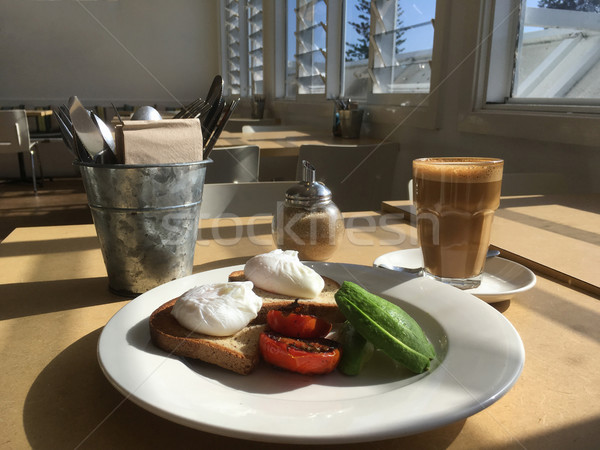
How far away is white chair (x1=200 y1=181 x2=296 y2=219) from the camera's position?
4.29 feet

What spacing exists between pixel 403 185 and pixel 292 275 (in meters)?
2.38

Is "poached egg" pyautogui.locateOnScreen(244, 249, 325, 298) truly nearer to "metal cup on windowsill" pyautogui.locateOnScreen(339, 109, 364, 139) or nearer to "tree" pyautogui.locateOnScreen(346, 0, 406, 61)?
"metal cup on windowsill" pyautogui.locateOnScreen(339, 109, 364, 139)

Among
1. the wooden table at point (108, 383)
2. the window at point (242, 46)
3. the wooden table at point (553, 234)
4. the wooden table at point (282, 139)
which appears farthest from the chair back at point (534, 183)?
the window at point (242, 46)

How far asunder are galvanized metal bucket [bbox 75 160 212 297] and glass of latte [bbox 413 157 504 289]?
31 cm

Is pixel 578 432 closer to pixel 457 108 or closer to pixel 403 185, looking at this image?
pixel 457 108

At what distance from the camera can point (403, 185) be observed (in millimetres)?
2799

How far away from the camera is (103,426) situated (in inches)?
14.1

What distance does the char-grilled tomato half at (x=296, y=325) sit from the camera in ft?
1.42

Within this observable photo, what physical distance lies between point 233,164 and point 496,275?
1408 millimetres

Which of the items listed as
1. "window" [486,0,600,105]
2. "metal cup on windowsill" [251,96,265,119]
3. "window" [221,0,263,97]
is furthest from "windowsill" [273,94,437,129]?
"window" [221,0,263,97]

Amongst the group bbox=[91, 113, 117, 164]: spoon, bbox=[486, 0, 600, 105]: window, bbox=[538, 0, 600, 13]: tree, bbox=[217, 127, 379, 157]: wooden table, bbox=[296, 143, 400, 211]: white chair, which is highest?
bbox=[538, 0, 600, 13]: tree

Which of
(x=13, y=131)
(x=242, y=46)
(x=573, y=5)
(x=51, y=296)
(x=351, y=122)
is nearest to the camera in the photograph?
(x=51, y=296)

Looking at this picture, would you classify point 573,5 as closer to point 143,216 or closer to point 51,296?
point 143,216

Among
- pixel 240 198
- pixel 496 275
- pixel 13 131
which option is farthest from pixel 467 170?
pixel 13 131
